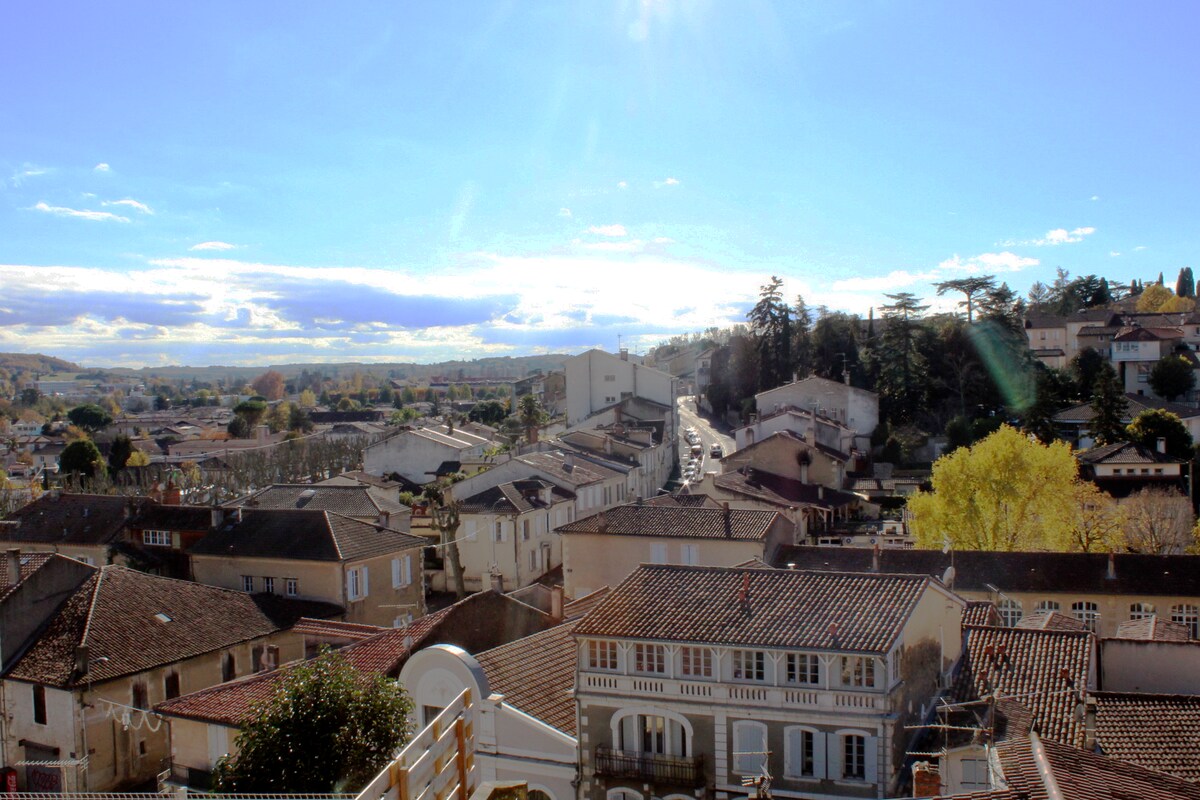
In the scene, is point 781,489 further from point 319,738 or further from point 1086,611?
point 319,738

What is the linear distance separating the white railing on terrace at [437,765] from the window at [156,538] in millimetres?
33228

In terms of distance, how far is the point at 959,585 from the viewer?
3203 centimetres

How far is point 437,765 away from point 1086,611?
30.8 m

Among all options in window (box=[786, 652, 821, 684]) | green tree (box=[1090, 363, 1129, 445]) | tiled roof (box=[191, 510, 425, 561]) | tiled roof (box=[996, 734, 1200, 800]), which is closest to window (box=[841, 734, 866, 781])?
window (box=[786, 652, 821, 684])

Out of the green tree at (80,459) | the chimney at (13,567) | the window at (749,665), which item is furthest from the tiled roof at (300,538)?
the green tree at (80,459)

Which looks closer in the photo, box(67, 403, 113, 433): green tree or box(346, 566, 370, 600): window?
box(346, 566, 370, 600): window

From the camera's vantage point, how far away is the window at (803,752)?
688 inches

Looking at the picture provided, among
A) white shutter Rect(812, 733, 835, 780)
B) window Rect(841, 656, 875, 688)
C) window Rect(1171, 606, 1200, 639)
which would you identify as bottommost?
window Rect(1171, 606, 1200, 639)

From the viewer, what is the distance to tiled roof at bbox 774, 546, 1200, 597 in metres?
31.0

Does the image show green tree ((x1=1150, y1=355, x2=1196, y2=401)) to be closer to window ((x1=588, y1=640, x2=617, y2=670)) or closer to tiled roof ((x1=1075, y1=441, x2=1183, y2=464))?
tiled roof ((x1=1075, y1=441, x2=1183, y2=464))

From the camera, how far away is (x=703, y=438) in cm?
7969

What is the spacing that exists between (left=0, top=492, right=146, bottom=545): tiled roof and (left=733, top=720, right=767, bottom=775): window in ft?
92.6

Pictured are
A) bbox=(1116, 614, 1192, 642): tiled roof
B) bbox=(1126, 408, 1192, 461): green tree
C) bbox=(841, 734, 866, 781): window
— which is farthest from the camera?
bbox=(1126, 408, 1192, 461): green tree

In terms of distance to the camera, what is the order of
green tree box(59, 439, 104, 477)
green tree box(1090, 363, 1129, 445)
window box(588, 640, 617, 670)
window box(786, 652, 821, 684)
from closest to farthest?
1. window box(786, 652, 821, 684)
2. window box(588, 640, 617, 670)
3. green tree box(1090, 363, 1129, 445)
4. green tree box(59, 439, 104, 477)
